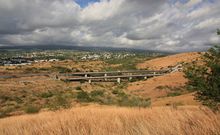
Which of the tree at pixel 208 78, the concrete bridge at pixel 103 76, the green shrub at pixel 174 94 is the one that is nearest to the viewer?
the tree at pixel 208 78

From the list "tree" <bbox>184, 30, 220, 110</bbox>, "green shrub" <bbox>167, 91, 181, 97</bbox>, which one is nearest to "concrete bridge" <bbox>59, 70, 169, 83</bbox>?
"green shrub" <bbox>167, 91, 181, 97</bbox>

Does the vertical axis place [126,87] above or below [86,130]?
below

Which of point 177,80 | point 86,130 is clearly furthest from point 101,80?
point 86,130

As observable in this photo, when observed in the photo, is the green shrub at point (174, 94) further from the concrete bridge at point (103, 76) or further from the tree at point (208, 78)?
the tree at point (208, 78)

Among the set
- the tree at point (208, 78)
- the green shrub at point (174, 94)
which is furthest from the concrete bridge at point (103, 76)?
the tree at point (208, 78)

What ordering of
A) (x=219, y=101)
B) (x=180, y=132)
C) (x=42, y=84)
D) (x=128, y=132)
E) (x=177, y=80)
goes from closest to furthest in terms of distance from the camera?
(x=180, y=132) → (x=128, y=132) → (x=219, y=101) → (x=177, y=80) → (x=42, y=84)

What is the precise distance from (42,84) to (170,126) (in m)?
46.2

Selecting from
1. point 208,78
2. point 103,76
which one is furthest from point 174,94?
point 103,76

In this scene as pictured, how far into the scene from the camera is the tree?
12453mm

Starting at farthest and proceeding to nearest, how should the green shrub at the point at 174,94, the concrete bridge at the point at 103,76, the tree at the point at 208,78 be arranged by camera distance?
the concrete bridge at the point at 103,76 < the green shrub at the point at 174,94 < the tree at the point at 208,78

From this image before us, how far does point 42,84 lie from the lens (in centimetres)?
4897

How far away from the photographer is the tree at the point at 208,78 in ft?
40.9

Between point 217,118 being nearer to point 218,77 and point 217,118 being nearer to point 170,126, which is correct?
point 170,126

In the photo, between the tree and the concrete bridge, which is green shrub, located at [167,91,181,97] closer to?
the concrete bridge
